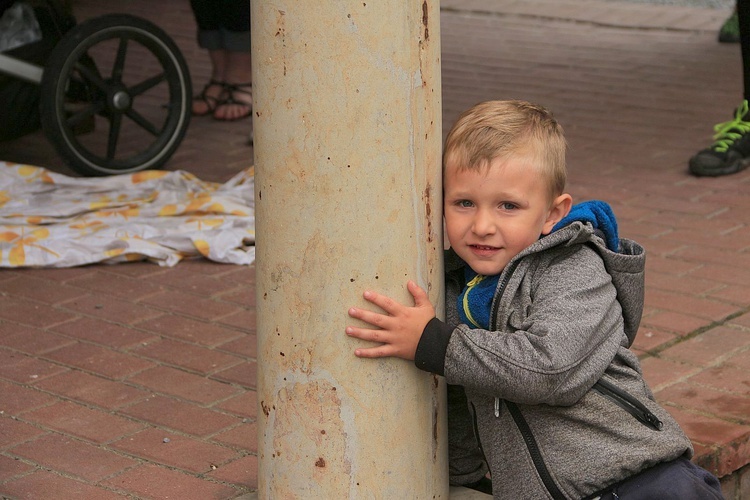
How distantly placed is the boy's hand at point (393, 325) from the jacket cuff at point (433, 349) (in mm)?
11

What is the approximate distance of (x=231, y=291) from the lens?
167 inches

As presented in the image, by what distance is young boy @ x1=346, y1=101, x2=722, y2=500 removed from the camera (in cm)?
225

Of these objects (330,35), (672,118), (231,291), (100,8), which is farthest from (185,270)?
(100,8)

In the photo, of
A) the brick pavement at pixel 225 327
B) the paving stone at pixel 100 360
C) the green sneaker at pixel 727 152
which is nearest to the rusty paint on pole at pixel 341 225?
the brick pavement at pixel 225 327

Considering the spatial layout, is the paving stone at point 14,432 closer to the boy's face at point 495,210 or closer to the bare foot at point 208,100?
the boy's face at point 495,210

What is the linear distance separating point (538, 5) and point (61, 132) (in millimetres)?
5315

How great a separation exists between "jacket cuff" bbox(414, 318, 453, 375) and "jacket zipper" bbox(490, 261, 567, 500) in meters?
0.14

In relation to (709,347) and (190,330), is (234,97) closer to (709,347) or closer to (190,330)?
(190,330)

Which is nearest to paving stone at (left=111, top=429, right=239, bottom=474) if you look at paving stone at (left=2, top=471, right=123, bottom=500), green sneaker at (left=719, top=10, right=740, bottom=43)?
paving stone at (left=2, top=471, right=123, bottom=500)

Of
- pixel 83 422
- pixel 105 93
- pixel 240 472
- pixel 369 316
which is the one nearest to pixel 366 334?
pixel 369 316

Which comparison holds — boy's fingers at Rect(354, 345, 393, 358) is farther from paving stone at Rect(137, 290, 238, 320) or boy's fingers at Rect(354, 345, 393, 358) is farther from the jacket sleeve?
paving stone at Rect(137, 290, 238, 320)

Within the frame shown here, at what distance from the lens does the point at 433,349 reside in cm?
226

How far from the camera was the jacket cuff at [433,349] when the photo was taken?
226 centimetres

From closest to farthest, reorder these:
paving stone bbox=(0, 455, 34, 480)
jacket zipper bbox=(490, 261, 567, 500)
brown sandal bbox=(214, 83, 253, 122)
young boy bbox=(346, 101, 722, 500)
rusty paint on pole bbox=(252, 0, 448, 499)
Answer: rusty paint on pole bbox=(252, 0, 448, 499) < young boy bbox=(346, 101, 722, 500) < jacket zipper bbox=(490, 261, 567, 500) < paving stone bbox=(0, 455, 34, 480) < brown sandal bbox=(214, 83, 253, 122)
